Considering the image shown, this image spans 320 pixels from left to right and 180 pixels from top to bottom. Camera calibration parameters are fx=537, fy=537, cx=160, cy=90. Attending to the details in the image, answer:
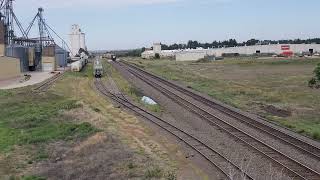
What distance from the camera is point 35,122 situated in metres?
29.5

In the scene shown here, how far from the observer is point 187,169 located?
1816cm

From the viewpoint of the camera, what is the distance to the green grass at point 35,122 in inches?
985

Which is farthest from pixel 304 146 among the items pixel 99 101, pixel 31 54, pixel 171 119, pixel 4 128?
pixel 31 54

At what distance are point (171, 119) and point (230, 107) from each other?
641 cm

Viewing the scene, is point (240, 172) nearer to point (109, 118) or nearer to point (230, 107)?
point (109, 118)

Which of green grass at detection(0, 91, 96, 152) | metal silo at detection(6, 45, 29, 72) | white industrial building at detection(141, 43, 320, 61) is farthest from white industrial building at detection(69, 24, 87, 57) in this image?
green grass at detection(0, 91, 96, 152)

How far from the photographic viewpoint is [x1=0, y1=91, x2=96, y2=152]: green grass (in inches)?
985

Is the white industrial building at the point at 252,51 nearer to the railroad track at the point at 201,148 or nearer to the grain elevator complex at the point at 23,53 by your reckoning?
the grain elevator complex at the point at 23,53

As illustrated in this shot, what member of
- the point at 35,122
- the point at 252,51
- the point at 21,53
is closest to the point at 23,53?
the point at 21,53

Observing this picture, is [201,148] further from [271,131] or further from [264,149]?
[271,131]

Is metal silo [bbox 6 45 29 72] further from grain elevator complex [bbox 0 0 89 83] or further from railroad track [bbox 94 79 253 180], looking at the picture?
railroad track [bbox 94 79 253 180]

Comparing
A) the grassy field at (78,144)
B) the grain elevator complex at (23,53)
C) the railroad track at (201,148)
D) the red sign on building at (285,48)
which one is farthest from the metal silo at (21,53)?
the red sign on building at (285,48)

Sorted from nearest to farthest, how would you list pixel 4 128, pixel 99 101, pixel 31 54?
pixel 4 128 < pixel 99 101 < pixel 31 54

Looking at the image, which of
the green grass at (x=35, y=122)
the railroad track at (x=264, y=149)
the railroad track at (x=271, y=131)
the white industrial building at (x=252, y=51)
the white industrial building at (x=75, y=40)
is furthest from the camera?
the white industrial building at (x=75, y=40)
